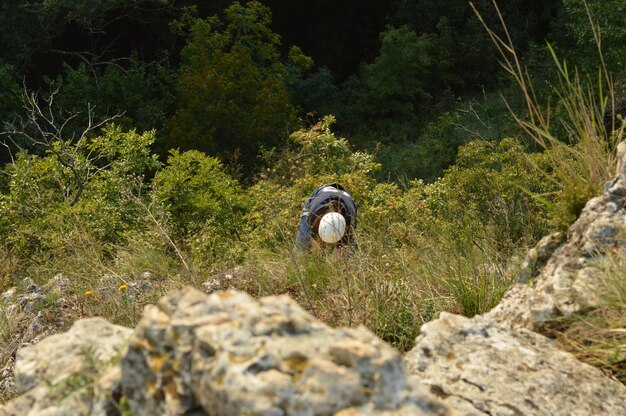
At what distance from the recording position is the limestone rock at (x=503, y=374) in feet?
8.80

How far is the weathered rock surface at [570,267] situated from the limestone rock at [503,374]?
0.22 m

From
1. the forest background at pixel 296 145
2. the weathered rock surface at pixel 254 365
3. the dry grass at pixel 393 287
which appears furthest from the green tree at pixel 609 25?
the weathered rock surface at pixel 254 365

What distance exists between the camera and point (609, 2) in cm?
1616

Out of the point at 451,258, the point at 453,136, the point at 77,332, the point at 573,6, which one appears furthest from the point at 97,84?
the point at 77,332

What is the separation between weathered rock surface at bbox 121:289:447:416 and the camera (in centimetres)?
199

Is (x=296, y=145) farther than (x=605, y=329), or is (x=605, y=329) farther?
(x=296, y=145)

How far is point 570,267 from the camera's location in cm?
331

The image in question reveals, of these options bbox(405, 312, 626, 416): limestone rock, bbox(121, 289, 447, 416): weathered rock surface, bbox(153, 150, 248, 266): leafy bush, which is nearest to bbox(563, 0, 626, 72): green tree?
bbox(153, 150, 248, 266): leafy bush

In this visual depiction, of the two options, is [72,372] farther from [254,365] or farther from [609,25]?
[609,25]

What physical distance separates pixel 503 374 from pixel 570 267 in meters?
0.71

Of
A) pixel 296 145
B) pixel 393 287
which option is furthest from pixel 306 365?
pixel 296 145

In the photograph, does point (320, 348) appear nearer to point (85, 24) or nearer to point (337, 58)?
point (85, 24)

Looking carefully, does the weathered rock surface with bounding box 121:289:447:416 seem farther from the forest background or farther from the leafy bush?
the leafy bush

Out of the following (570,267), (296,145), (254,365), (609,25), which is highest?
(254,365)
